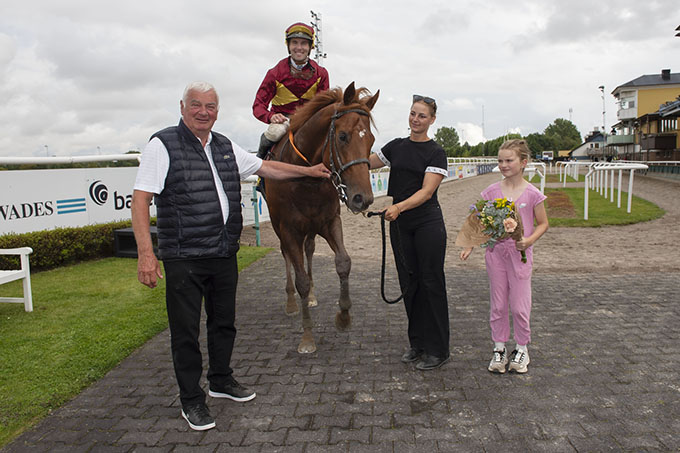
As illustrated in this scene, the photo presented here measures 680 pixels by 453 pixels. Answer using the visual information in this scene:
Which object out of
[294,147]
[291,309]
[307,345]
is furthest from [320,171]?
[291,309]

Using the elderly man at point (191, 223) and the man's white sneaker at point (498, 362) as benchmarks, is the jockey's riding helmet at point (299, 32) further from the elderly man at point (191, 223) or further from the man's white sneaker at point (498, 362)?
the man's white sneaker at point (498, 362)

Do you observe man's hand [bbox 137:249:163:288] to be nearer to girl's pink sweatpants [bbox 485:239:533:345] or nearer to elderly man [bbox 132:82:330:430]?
elderly man [bbox 132:82:330:430]

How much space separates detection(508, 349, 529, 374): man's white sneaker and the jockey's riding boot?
9.98ft

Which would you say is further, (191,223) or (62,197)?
(62,197)

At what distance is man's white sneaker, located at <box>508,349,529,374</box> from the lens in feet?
12.4

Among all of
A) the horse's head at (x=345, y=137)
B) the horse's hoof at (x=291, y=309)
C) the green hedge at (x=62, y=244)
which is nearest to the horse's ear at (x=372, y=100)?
the horse's head at (x=345, y=137)

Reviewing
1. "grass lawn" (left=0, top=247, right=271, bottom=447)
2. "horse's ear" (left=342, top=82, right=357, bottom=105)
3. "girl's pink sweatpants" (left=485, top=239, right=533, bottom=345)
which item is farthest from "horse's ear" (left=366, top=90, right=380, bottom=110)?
"grass lawn" (left=0, top=247, right=271, bottom=447)

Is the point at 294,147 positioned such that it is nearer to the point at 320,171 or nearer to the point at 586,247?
the point at 320,171

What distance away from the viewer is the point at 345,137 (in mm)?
3615

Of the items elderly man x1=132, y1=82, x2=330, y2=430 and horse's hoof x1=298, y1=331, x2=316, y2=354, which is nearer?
elderly man x1=132, y1=82, x2=330, y2=430

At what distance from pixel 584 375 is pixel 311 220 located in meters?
2.56

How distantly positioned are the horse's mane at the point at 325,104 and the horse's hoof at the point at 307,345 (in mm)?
1896

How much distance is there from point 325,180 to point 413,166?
2.74 feet

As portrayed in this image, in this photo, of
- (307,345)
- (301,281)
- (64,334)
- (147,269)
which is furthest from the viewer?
(64,334)
